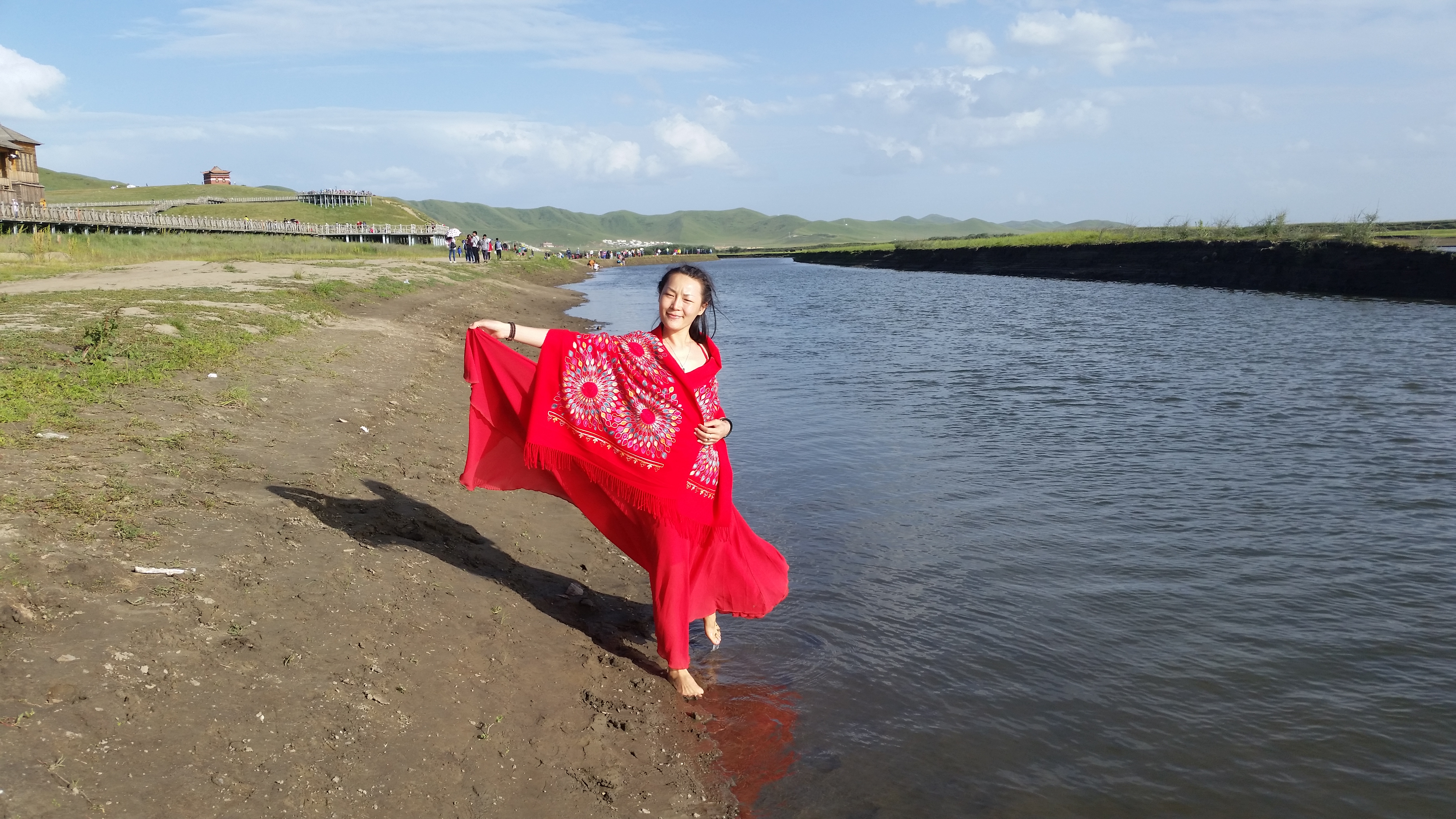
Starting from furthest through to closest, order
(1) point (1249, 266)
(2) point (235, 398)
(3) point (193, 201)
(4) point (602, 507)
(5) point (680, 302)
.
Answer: (3) point (193, 201)
(1) point (1249, 266)
(2) point (235, 398)
(4) point (602, 507)
(5) point (680, 302)

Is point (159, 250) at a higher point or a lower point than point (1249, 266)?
lower

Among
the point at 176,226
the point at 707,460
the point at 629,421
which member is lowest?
the point at 707,460

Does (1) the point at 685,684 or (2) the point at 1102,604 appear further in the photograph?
(2) the point at 1102,604

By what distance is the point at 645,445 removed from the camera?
5.33 m

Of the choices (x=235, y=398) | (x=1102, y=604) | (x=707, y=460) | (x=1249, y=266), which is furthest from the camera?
(x=1249, y=266)

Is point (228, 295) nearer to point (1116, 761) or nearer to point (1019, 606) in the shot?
point (1019, 606)

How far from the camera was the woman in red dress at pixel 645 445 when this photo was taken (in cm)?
526

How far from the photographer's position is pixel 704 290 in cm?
526

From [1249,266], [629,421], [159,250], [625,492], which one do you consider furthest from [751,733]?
[1249,266]

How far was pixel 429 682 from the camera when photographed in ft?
15.0

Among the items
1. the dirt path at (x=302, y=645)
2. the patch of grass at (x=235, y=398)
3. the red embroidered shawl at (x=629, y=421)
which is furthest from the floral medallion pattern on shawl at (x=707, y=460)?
the patch of grass at (x=235, y=398)

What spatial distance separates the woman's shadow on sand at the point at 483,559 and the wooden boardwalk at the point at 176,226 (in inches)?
1041

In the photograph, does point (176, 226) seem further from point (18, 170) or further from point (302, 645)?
point (302, 645)

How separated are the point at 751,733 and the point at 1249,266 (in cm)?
4443
